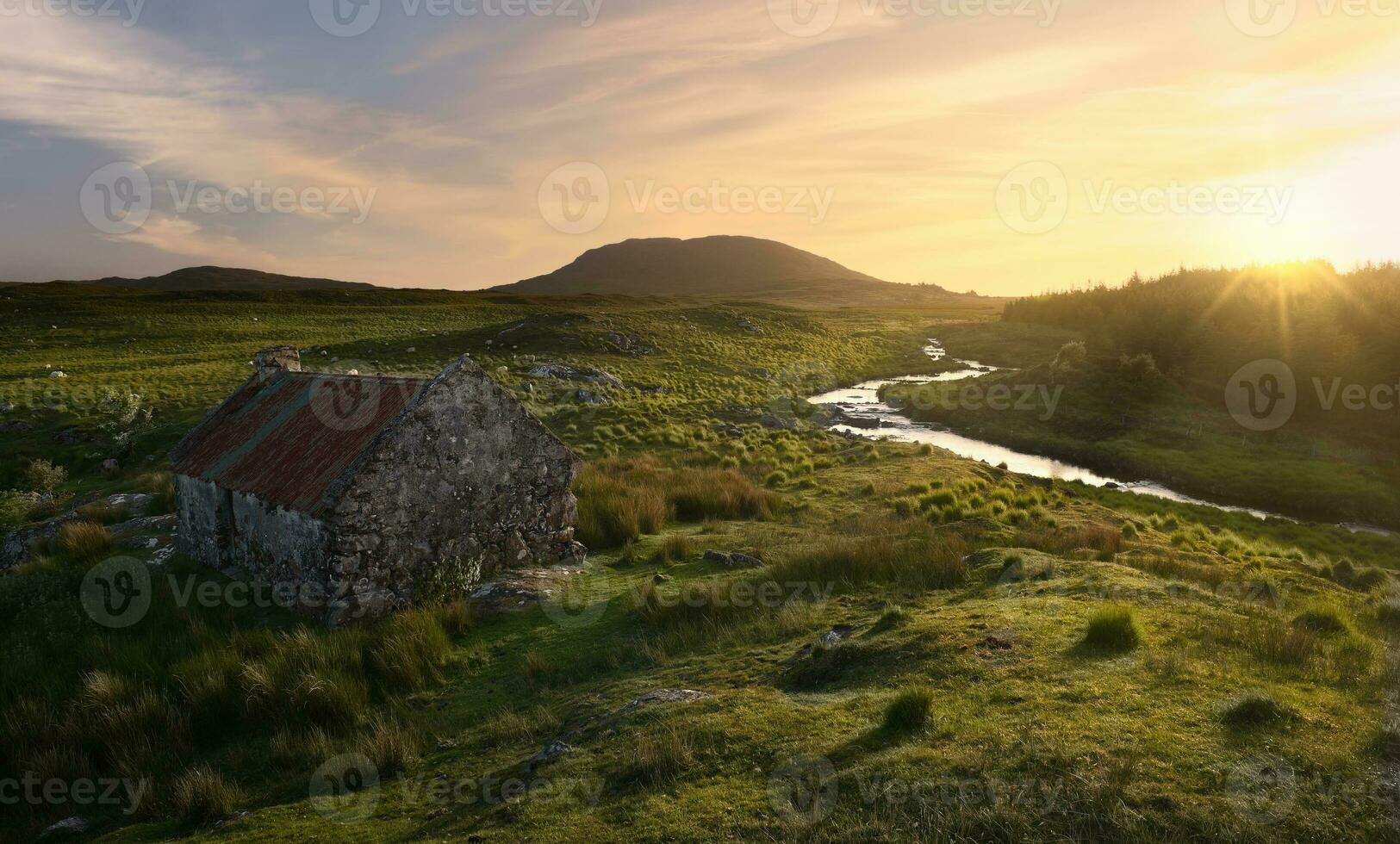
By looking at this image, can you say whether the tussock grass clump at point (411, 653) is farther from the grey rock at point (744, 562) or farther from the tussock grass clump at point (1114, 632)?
the tussock grass clump at point (1114, 632)

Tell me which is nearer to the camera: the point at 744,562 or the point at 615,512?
the point at 744,562

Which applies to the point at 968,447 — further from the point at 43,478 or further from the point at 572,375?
the point at 43,478

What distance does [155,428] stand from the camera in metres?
25.3

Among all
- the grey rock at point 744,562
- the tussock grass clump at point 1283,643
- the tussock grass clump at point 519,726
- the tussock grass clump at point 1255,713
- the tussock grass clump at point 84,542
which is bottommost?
the tussock grass clump at point 519,726

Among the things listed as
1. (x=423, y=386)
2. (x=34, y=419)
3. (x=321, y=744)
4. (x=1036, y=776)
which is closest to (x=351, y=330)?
(x=34, y=419)

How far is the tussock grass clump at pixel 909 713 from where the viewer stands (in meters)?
5.48

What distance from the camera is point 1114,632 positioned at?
267 inches

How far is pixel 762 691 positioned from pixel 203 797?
5266 millimetres

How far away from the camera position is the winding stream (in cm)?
2455

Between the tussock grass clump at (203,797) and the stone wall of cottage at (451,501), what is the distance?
3617 mm

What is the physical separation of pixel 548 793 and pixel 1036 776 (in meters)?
3.68

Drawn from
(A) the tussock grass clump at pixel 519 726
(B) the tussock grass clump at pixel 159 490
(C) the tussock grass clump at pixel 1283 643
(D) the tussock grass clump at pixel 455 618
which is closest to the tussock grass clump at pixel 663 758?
(A) the tussock grass clump at pixel 519 726

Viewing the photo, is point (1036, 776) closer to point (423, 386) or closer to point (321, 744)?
point (321, 744)

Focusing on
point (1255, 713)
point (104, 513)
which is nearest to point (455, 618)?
point (1255, 713)
